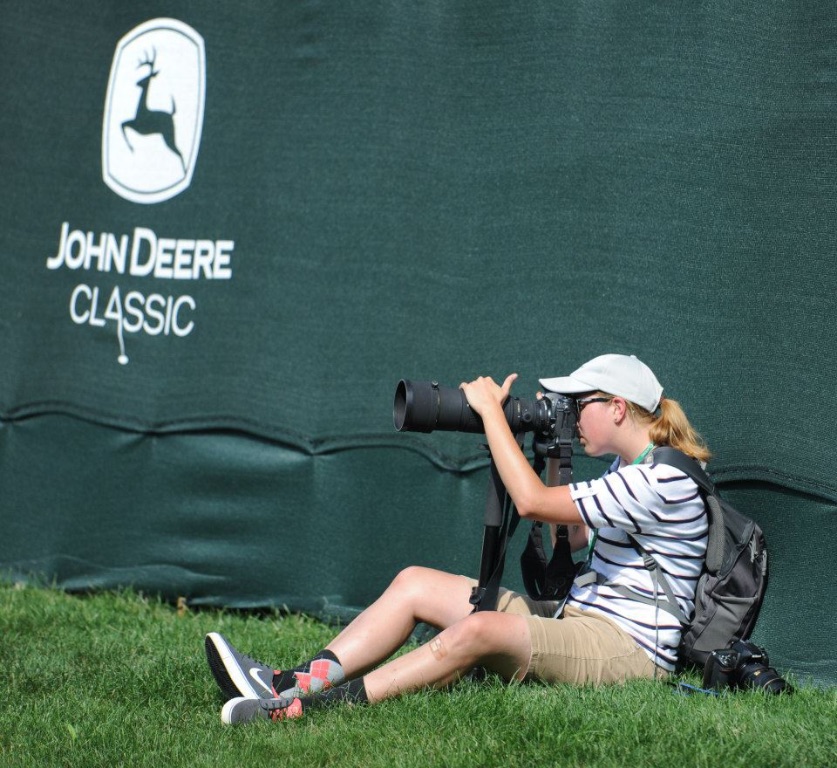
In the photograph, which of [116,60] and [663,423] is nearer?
[663,423]

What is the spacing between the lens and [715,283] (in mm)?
4371

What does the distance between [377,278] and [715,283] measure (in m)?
1.40

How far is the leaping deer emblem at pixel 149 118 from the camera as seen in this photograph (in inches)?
219

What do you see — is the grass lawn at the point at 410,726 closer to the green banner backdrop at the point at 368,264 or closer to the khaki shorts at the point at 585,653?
the khaki shorts at the point at 585,653

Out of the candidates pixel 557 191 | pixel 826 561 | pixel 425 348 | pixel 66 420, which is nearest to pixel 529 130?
pixel 557 191

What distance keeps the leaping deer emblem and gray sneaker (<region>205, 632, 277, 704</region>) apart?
2.54 meters

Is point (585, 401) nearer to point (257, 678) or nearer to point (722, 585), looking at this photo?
point (722, 585)

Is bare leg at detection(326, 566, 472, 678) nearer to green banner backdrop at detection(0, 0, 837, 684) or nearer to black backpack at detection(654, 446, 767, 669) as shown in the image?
black backpack at detection(654, 446, 767, 669)

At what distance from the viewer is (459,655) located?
3562 mm

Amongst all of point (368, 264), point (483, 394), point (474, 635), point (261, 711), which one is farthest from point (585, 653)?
point (368, 264)

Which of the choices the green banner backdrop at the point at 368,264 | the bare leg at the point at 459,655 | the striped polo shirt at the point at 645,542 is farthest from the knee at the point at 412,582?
the green banner backdrop at the point at 368,264

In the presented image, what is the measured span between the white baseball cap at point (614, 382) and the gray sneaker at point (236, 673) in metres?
1.24

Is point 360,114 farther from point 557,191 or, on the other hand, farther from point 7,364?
point 7,364

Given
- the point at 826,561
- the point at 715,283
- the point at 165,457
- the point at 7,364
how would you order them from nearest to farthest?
the point at 826,561
the point at 715,283
the point at 165,457
the point at 7,364
